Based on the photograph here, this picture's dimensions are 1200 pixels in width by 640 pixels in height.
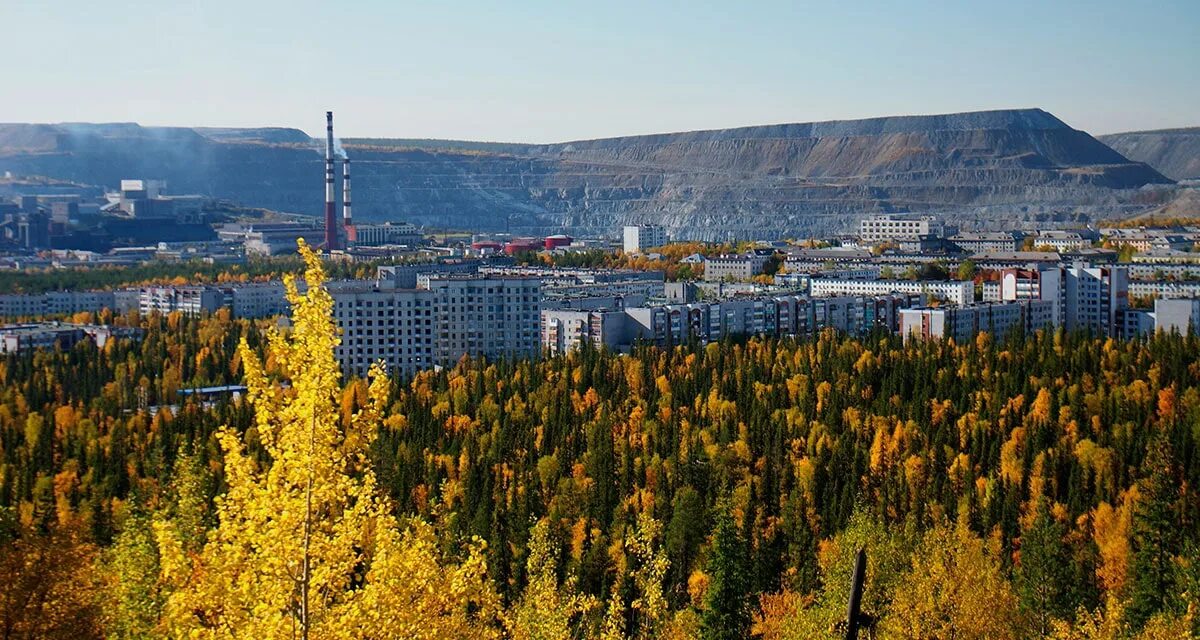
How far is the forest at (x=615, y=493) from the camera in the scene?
24.5ft

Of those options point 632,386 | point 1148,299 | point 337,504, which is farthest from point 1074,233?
point 337,504

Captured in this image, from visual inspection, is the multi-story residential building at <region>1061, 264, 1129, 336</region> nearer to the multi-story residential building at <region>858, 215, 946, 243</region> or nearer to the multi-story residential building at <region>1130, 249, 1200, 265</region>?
the multi-story residential building at <region>1130, 249, 1200, 265</region>

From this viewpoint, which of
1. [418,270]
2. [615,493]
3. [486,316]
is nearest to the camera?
[615,493]

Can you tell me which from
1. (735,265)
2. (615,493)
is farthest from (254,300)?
(615,493)

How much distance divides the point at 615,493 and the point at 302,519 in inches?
678

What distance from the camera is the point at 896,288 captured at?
5694 cm

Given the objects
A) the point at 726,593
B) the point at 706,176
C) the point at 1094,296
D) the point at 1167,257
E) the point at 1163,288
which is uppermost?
the point at 706,176

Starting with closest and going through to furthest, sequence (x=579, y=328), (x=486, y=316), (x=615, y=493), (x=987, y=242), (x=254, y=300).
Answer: (x=615, y=493) < (x=579, y=328) < (x=486, y=316) < (x=254, y=300) < (x=987, y=242)

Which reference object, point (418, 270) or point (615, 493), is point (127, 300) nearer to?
point (418, 270)

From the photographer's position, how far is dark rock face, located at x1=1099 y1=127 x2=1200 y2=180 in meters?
144

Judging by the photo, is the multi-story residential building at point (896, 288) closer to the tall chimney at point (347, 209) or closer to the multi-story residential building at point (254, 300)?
the multi-story residential building at point (254, 300)

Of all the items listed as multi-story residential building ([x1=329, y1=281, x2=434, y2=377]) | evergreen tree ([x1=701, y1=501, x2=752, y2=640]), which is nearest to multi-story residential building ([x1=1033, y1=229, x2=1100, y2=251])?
multi-story residential building ([x1=329, y1=281, x2=434, y2=377])

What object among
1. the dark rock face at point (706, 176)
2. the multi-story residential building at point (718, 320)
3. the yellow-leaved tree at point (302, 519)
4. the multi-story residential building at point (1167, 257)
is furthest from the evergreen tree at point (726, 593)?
the dark rock face at point (706, 176)

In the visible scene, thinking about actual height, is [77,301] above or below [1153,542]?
above
